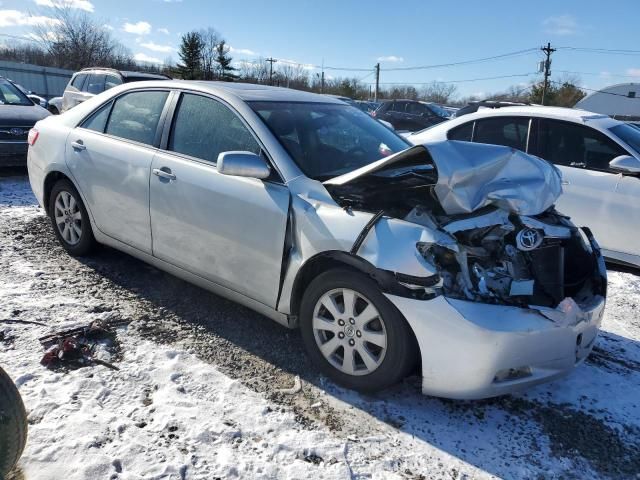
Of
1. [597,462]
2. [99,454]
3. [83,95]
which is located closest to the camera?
[99,454]

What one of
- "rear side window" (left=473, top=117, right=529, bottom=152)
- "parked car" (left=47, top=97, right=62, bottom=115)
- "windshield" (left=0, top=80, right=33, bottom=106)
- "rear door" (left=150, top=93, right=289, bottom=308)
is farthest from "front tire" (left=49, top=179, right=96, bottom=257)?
"parked car" (left=47, top=97, right=62, bottom=115)

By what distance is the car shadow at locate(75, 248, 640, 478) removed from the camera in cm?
260

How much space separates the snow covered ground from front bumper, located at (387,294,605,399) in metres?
0.30

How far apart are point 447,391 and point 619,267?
153 inches

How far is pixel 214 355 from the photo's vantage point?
3.30m

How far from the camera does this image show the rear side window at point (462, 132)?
20.5 ft

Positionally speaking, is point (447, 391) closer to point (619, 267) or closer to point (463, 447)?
point (463, 447)

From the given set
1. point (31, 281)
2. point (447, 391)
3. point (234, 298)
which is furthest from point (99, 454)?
point (31, 281)

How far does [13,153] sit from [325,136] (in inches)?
262

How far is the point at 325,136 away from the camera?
3.63m

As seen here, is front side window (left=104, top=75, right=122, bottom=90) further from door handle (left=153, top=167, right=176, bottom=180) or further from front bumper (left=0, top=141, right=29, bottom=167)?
door handle (left=153, top=167, right=176, bottom=180)

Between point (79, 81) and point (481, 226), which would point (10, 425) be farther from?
point (79, 81)

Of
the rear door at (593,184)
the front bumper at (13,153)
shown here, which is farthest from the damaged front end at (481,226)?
the front bumper at (13,153)

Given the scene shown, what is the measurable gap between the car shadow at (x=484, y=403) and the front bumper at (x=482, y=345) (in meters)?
0.24
